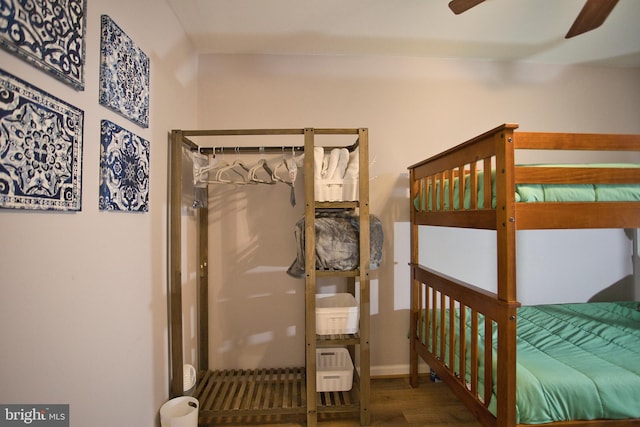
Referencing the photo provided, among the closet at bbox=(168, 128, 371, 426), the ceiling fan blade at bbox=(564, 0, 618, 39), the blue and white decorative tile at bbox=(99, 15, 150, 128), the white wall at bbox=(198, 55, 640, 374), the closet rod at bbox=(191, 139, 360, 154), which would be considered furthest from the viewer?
the white wall at bbox=(198, 55, 640, 374)

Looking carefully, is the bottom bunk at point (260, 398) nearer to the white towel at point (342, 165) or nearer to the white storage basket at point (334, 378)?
the white storage basket at point (334, 378)

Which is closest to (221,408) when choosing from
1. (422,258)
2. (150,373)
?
(150,373)

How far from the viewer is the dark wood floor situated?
169cm

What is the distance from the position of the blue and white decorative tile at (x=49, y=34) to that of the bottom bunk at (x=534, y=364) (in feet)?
5.85

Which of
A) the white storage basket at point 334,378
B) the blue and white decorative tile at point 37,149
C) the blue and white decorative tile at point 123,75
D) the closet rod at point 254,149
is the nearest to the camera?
the blue and white decorative tile at point 37,149

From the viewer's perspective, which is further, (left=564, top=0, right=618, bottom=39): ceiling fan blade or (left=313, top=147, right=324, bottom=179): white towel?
(left=313, top=147, right=324, bottom=179): white towel

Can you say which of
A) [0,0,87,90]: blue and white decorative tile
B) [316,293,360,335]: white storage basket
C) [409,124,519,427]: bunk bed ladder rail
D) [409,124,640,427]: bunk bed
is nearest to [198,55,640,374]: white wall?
→ [409,124,519,427]: bunk bed ladder rail

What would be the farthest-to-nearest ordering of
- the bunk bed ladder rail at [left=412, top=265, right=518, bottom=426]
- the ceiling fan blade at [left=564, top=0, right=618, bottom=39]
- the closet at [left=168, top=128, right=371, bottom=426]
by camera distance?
1. the closet at [left=168, top=128, right=371, bottom=426]
2. the ceiling fan blade at [left=564, top=0, right=618, bottom=39]
3. the bunk bed ladder rail at [left=412, top=265, right=518, bottom=426]

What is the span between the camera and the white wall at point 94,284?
30.9 inches

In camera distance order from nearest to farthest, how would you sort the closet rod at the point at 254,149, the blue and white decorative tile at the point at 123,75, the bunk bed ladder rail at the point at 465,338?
the blue and white decorative tile at the point at 123,75, the bunk bed ladder rail at the point at 465,338, the closet rod at the point at 254,149

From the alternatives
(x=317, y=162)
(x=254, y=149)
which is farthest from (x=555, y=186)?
(x=254, y=149)

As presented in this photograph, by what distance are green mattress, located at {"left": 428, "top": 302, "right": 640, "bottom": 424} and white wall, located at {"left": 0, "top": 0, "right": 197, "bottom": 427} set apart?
1.60 m

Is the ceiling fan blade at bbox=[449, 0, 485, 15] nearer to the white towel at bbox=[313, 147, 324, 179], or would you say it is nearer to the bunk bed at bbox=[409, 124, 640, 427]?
the bunk bed at bbox=[409, 124, 640, 427]

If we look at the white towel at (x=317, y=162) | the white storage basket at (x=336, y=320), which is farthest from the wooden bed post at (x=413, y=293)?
the white towel at (x=317, y=162)
